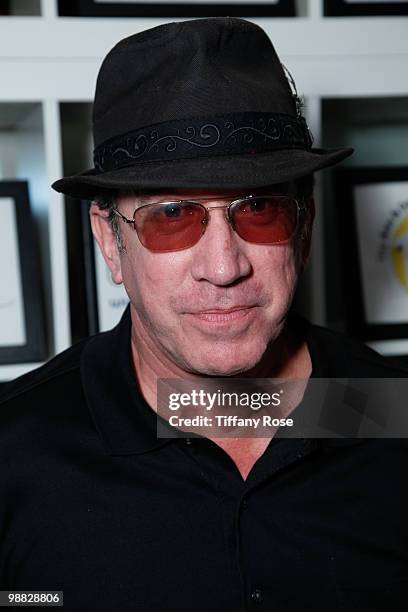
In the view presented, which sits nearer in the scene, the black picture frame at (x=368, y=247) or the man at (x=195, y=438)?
the man at (x=195, y=438)

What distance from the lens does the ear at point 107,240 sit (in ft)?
4.06

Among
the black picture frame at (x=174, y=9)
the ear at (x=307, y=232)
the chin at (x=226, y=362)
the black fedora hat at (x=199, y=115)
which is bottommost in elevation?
the chin at (x=226, y=362)

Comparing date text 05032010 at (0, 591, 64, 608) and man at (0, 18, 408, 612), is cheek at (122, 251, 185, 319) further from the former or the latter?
date text 05032010 at (0, 591, 64, 608)

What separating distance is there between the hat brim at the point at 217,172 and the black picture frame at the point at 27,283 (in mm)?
422

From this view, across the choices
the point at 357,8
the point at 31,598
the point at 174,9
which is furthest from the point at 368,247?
the point at 31,598

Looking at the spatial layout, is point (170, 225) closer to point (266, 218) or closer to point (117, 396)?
point (266, 218)

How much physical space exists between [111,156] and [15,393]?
0.40m

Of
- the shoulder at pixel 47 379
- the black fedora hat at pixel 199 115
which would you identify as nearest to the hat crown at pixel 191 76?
the black fedora hat at pixel 199 115

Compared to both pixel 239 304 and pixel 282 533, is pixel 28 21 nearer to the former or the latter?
pixel 239 304

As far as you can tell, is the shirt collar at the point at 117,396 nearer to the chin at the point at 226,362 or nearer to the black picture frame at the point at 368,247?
the chin at the point at 226,362

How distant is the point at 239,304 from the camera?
1.10m

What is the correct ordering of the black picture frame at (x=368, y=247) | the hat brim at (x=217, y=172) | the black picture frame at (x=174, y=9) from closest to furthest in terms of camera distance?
1. the hat brim at (x=217, y=172)
2. the black picture frame at (x=174, y=9)
3. the black picture frame at (x=368, y=247)

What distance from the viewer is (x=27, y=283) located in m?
1.52

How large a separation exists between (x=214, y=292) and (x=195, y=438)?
213 millimetres
